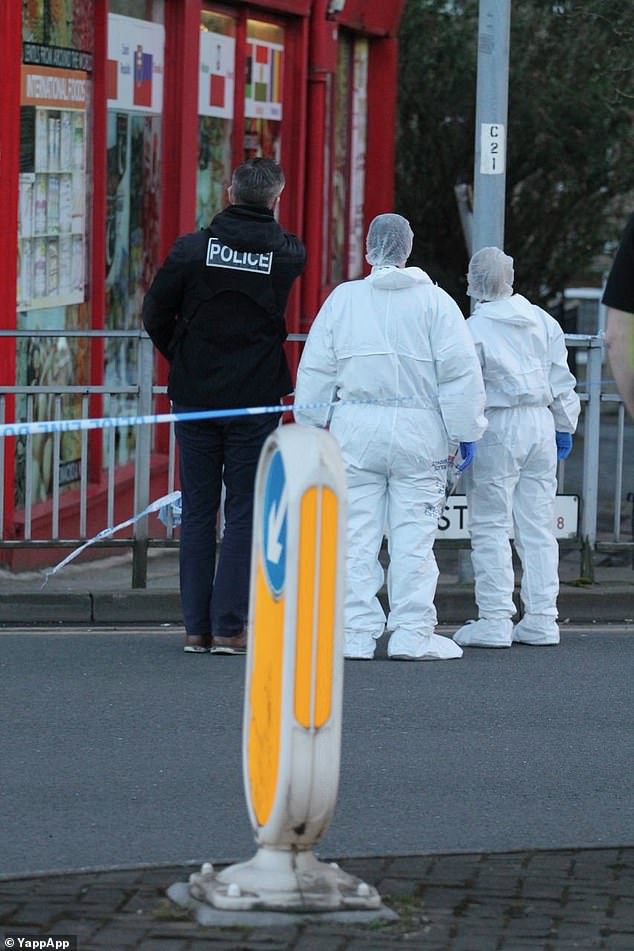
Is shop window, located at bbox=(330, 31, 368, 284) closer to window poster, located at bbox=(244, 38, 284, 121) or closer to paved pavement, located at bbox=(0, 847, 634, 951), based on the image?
window poster, located at bbox=(244, 38, 284, 121)

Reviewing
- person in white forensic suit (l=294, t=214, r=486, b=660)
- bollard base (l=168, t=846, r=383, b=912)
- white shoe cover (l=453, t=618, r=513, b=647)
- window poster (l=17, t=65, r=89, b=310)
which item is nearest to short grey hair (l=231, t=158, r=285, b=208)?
person in white forensic suit (l=294, t=214, r=486, b=660)

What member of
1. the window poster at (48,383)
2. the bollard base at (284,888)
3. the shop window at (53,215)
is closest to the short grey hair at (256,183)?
the window poster at (48,383)

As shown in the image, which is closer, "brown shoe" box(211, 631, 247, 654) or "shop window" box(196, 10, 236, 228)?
"brown shoe" box(211, 631, 247, 654)

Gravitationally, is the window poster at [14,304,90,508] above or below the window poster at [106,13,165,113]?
below

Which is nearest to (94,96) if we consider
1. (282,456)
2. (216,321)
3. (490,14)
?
(490,14)

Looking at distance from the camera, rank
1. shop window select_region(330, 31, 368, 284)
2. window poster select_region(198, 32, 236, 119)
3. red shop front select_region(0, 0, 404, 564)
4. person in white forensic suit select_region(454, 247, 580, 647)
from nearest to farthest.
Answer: person in white forensic suit select_region(454, 247, 580, 647)
red shop front select_region(0, 0, 404, 564)
window poster select_region(198, 32, 236, 119)
shop window select_region(330, 31, 368, 284)

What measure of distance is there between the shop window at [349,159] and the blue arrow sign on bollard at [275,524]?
11.4 m

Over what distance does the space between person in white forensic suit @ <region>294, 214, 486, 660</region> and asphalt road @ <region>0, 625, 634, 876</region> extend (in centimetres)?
31

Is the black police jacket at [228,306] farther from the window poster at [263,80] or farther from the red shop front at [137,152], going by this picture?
the window poster at [263,80]

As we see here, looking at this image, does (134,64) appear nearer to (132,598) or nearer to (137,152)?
(137,152)

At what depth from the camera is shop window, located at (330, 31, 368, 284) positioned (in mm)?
16156

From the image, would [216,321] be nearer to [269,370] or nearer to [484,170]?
[269,370]

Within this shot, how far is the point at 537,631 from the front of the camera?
895 centimetres

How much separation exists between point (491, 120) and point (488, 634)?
2.80m
